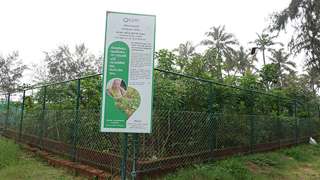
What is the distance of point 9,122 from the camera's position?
10688 millimetres

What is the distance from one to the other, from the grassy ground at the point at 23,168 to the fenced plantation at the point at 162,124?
47cm

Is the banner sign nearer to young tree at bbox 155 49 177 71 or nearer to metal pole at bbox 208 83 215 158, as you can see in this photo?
metal pole at bbox 208 83 215 158

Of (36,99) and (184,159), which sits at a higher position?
(36,99)

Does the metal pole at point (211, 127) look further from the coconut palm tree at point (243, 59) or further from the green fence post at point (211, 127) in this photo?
the coconut palm tree at point (243, 59)

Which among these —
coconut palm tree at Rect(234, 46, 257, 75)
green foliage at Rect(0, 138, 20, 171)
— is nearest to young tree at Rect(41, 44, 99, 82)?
coconut palm tree at Rect(234, 46, 257, 75)

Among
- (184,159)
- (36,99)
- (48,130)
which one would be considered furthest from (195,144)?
(36,99)

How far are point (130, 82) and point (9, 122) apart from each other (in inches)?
315

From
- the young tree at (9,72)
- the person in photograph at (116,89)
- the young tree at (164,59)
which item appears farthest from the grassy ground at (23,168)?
the young tree at (9,72)

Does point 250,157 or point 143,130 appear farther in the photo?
point 250,157

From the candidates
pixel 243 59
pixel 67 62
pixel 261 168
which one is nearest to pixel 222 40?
pixel 243 59

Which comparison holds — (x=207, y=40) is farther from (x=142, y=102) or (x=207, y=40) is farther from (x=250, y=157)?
(x=142, y=102)

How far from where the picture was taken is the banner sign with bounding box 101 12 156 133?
421 centimetres

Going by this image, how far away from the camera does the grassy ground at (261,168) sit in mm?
5605

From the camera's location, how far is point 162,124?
5.64m
